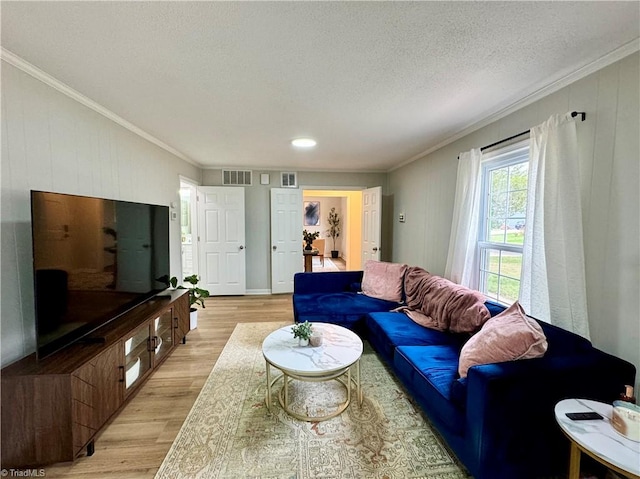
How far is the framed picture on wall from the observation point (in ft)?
33.3

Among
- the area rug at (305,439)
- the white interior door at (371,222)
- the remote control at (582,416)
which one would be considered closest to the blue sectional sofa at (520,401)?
the remote control at (582,416)

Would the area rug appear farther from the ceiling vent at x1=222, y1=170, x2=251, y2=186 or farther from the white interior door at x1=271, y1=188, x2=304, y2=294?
the ceiling vent at x1=222, y1=170, x2=251, y2=186

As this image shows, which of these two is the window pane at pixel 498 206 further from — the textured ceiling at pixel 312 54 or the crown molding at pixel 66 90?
the crown molding at pixel 66 90

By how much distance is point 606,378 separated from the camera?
1417 mm

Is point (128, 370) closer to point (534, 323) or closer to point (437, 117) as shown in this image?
point (534, 323)

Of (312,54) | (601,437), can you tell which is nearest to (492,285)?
(601,437)

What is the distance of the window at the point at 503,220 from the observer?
92.9 inches

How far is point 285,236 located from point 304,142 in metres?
2.17

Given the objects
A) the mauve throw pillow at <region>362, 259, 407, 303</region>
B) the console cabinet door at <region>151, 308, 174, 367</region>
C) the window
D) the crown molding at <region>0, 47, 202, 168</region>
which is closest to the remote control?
the window

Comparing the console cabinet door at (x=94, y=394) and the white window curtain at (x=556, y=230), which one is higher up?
the white window curtain at (x=556, y=230)

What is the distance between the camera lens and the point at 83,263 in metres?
1.82

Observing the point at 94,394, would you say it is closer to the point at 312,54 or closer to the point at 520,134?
the point at 312,54

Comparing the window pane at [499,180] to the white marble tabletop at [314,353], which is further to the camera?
the window pane at [499,180]

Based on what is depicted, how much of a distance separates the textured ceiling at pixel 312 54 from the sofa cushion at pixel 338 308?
1.97 m
